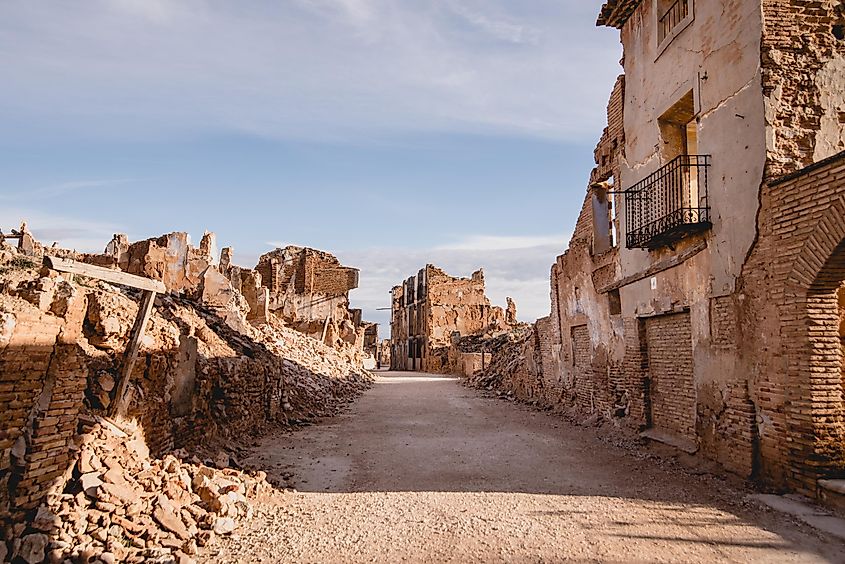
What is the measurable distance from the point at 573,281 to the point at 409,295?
30865 millimetres

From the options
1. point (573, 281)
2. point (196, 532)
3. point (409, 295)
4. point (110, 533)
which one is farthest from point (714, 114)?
point (409, 295)

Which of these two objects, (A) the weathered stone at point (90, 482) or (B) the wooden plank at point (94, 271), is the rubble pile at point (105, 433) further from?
(B) the wooden plank at point (94, 271)

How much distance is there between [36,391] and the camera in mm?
5629

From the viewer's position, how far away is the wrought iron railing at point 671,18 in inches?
394

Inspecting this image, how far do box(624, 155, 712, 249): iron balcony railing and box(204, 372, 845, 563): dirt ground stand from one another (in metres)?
3.62

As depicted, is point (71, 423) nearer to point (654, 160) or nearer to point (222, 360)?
point (222, 360)

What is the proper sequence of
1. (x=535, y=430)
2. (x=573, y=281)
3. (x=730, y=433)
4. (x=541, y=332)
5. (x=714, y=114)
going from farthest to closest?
(x=541, y=332), (x=573, y=281), (x=535, y=430), (x=714, y=114), (x=730, y=433)

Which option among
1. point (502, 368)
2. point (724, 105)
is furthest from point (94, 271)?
point (502, 368)

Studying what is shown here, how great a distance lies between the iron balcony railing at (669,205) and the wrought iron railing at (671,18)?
2.31 metres

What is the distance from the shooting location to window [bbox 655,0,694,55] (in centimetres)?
964

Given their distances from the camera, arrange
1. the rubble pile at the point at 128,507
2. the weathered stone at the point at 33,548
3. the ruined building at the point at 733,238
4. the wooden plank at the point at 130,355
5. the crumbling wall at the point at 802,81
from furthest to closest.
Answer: the crumbling wall at the point at 802,81 < the wooden plank at the point at 130,355 < the ruined building at the point at 733,238 < the rubble pile at the point at 128,507 < the weathered stone at the point at 33,548

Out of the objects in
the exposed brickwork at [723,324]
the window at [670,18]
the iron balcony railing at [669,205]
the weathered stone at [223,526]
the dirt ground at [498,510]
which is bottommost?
the dirt ground at [498,510]

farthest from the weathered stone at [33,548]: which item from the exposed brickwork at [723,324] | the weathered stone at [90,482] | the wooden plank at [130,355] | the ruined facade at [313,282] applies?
the ruined facade at [313,282]

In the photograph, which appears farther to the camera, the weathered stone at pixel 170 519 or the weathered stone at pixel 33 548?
the weathered stone at pixel 170 519
